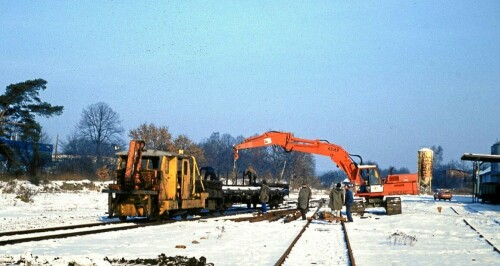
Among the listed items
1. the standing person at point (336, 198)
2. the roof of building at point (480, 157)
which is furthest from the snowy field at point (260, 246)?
the roof of building at point (480, 157)

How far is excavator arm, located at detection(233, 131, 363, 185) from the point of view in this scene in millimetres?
29547

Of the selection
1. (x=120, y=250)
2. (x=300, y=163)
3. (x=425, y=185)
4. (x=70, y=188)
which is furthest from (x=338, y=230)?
(x=300, y=163)

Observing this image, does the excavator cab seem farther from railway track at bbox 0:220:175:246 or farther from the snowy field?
railway track at bbox 0:220:175:246

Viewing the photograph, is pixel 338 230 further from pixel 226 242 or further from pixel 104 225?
pixel 104 225

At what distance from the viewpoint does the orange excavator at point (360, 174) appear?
96.1 ft

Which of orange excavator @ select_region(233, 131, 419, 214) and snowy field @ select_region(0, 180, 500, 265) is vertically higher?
orange excavator @ select_region(233, 131, 419, 214)

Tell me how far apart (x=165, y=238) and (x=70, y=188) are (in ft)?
121

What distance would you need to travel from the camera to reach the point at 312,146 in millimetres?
29828

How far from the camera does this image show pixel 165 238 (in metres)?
15.6

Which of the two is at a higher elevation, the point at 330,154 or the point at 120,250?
the point at 330,154

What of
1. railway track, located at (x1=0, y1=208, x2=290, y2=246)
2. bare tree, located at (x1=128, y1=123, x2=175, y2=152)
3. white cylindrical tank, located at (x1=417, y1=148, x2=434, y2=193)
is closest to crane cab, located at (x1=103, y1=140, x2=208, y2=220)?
railway track, located at (x1=0, y1=208, x2=290, y2=246)

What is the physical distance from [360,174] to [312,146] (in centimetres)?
284

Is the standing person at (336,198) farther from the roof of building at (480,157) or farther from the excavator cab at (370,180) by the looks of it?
the roof of building at (480,157)

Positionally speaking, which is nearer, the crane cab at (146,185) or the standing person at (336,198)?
the crane cab at (146,185)
